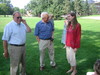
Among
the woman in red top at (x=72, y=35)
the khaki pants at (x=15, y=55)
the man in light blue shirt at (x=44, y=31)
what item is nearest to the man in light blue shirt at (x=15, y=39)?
the khaki pants at (x=15, y=55)

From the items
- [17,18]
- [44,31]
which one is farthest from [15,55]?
[44,31]

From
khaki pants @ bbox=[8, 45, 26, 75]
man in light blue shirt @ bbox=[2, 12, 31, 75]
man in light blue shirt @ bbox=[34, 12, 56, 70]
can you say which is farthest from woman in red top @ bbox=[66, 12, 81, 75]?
khaki pants @ bbox=[8, 45, 26, 75]

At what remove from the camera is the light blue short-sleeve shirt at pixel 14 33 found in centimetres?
446

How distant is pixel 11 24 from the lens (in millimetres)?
4480

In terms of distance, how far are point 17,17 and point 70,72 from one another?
2.44 m

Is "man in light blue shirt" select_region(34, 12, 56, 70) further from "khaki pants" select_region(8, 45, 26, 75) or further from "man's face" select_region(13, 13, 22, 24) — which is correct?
"man's face" select_region(13, 13, 22, 24)

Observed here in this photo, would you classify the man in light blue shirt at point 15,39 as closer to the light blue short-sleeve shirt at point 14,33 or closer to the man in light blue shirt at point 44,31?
the light blue short-sleeve shirt at point 14,33

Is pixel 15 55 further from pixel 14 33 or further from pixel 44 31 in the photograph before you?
pixel 44 31

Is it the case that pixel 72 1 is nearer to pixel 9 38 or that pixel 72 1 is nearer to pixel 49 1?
pixel 49 1

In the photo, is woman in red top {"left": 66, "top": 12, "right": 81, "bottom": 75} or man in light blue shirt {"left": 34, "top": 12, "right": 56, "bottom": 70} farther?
man in light blue shirt {"left": 34, "top": 12, "right": 56, "bottom": 70}

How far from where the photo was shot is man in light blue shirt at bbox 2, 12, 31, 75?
4.49 m

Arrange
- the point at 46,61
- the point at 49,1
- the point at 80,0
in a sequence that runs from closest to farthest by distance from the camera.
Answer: the point at 46,61 < the point at 49,1 < the point at 80,0

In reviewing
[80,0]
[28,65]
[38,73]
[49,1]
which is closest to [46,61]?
[28,65]

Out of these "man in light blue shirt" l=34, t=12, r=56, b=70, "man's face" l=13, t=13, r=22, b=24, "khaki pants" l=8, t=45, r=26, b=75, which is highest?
"man's face" l=13, t=13, r=22, b=24
